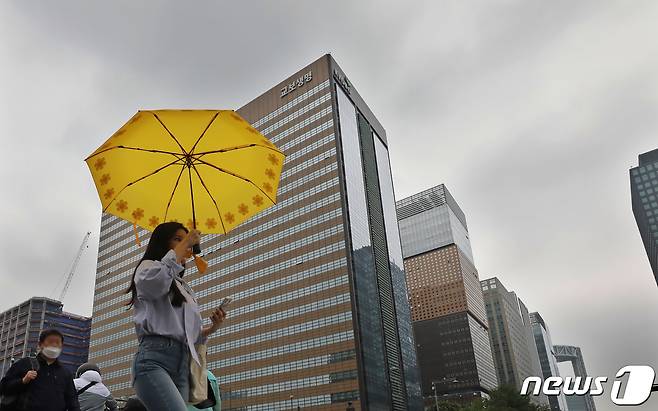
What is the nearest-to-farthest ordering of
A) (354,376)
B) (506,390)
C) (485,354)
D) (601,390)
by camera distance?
(601,390) < (506,390) < (354,376) < (485,354)

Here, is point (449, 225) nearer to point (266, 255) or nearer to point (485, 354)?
point (485, 354)

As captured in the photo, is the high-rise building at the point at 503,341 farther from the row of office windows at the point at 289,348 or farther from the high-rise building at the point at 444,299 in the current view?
the row of office windows at the point at 289,348

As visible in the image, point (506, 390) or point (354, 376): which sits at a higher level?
point (354, 376)

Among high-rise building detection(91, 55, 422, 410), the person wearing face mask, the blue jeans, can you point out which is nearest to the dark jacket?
the person wearing face mask

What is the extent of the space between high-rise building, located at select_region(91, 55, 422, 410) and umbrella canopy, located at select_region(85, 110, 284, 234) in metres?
71.1

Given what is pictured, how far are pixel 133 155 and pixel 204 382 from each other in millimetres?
2590

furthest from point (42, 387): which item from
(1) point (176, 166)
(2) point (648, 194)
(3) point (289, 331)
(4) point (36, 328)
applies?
(2) point (648, 194)

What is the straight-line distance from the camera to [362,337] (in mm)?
75500

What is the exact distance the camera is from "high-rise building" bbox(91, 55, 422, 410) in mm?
75625

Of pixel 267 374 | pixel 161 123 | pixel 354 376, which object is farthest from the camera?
pixel 267 374

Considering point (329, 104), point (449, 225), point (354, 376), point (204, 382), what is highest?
point (449, 225)

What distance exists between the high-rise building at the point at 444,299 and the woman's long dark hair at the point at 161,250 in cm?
15969

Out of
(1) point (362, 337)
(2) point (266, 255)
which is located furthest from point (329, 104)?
(1) point (362, 337)

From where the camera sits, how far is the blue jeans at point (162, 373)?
2863mm
